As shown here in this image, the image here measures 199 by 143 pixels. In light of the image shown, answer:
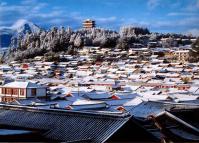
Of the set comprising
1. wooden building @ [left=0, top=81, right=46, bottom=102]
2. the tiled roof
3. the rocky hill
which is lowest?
wooden building @ [left=0, top=81, right=46, bottom=102]

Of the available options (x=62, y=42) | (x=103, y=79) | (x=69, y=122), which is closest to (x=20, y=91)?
(x=103, y=79)

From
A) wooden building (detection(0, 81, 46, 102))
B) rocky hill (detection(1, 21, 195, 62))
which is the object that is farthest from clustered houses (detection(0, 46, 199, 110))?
rocky hill (detection(1, 21, 195, 62))

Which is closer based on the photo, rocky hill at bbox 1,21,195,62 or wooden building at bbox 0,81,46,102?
wooden building at bbox 0,81,46,102

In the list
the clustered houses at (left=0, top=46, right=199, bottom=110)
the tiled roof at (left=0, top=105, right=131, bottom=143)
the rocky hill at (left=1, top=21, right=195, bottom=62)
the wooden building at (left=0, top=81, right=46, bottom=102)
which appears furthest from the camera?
the rocky hill at (left=1, top=21, right=195, bottom=62)

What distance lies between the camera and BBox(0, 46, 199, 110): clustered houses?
27.9 m

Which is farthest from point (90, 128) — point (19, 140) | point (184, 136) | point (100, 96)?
point (100, 96)

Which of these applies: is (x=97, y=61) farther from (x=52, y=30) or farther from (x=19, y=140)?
(x=19, y=140)

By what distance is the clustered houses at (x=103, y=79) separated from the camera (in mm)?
27875

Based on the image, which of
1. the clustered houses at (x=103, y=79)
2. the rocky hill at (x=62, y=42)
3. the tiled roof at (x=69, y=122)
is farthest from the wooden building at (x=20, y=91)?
the rocky hill at (x=62, y=42)

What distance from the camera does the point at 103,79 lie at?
46.9 metres

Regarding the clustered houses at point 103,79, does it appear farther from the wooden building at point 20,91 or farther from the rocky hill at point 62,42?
the rocky hill at point 62,42

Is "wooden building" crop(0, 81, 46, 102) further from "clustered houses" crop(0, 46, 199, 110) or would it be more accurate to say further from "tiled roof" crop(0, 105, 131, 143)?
"tiled roof" crop(0, 105, 131, 143)

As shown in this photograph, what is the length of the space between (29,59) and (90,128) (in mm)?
77731

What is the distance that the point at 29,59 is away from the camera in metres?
85.4
